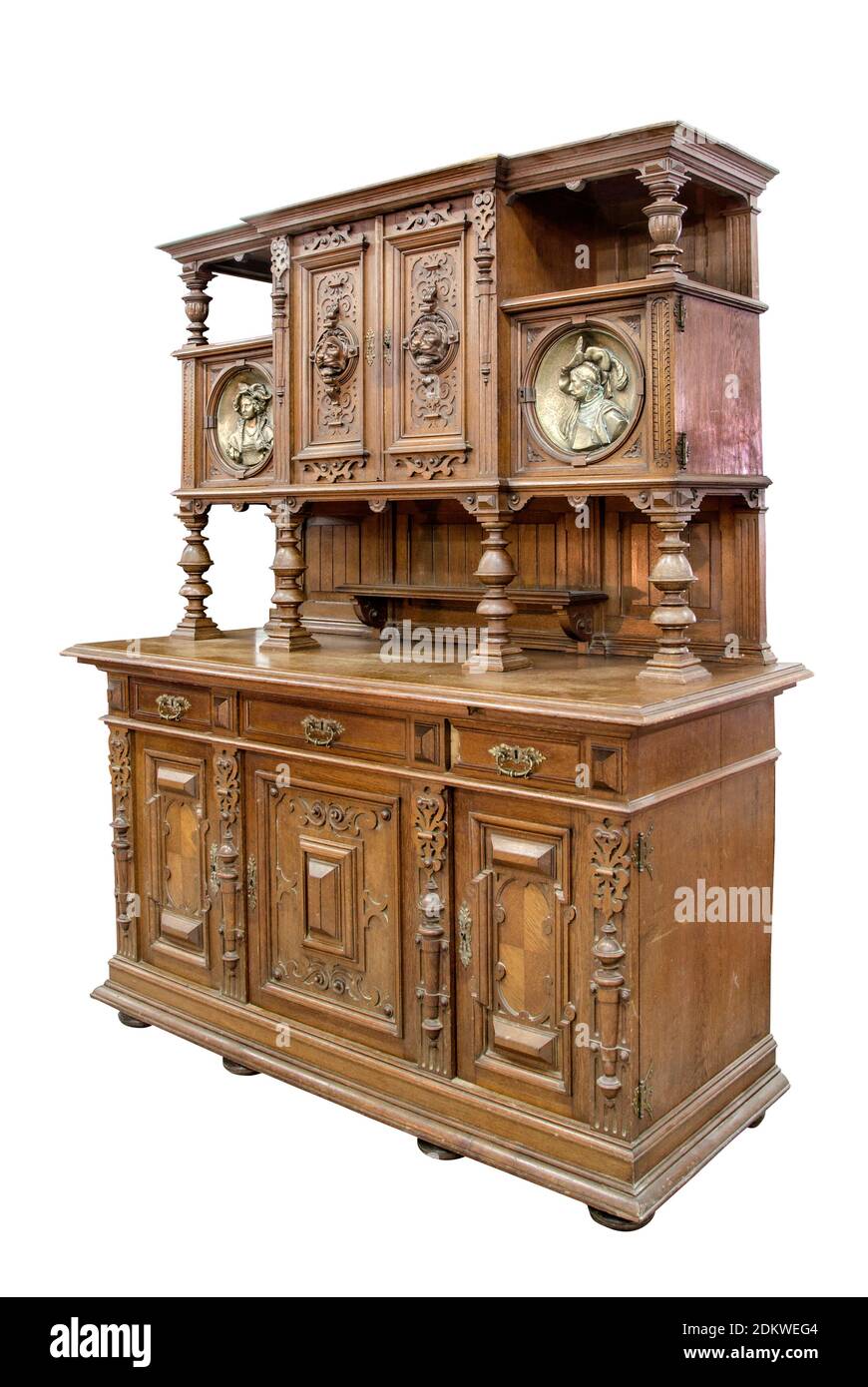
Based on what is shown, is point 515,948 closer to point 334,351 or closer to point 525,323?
point 525,323

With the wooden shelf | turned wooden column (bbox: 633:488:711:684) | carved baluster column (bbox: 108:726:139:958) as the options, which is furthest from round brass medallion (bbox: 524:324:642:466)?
carved baluster column (bbox: 108:726:139:958)

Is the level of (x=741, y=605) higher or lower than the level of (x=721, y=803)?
higher

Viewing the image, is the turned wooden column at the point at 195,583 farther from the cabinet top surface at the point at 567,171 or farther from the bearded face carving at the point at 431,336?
the bearded face carving at the point at 431,336

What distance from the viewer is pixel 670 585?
148 inches

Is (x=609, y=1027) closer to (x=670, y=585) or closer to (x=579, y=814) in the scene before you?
(x=579, y=814)

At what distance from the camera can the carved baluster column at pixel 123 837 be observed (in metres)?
4.95

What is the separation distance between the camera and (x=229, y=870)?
4.55 m

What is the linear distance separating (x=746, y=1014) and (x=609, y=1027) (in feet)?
2.64

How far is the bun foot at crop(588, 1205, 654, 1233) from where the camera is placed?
3.49 m

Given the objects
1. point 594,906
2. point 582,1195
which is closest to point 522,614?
point 594,906

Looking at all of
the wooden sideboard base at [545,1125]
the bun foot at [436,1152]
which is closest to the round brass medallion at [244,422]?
the wooden sideboard base at [545,1125]

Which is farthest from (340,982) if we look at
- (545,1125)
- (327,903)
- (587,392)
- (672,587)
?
(587,392)

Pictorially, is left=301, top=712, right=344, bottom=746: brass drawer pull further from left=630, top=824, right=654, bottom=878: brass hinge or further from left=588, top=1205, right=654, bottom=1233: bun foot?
left=588, top=1205, right=654, bottom=1233: bun foot

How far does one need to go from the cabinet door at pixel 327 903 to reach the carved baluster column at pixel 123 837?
0.72m
